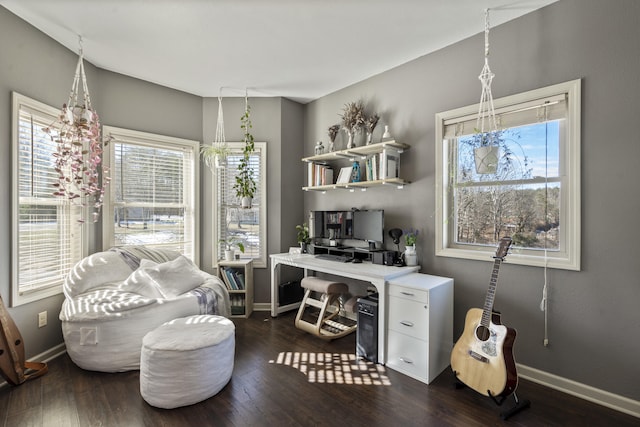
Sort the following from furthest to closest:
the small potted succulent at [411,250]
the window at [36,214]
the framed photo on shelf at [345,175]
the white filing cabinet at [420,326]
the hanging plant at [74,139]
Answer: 1. the framed photo on shelf at [345,175]
2. the small potted succulent at [411,250]
3. the hanging plant at [74,139]
4. the window at [36,214]
5. the white filing cabinet at [420,326]

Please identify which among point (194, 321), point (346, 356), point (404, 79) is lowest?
point (346, 356)

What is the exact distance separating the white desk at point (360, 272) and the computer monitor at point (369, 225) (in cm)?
31

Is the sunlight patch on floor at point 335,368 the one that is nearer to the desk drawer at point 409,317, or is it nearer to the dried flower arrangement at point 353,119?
the desk drawer at point 409,317

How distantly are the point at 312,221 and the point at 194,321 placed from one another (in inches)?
71.2

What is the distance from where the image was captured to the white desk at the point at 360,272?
2.55 metres

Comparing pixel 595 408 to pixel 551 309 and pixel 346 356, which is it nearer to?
pixel 551 309

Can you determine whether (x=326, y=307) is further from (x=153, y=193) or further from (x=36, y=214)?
(x=36, y=214)

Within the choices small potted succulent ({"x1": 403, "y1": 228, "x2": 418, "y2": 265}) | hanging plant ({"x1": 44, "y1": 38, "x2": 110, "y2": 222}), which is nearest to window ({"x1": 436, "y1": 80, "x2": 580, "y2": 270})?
small potted succulent ({"x1": 403, "y1": 228, "x2": 418, "y2": 265})

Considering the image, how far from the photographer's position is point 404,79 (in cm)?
313

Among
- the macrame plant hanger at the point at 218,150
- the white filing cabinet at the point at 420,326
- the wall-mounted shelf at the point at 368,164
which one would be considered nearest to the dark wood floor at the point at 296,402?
the white filing cabinet at the point at 420,326

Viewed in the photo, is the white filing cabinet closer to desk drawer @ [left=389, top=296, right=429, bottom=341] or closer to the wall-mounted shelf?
desk drawer @ [left=389, top=296, right=429, bottom=341]

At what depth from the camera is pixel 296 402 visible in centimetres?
205

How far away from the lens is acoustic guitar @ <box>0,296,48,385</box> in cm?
212

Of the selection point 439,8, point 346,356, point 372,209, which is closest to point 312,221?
point 372,209
